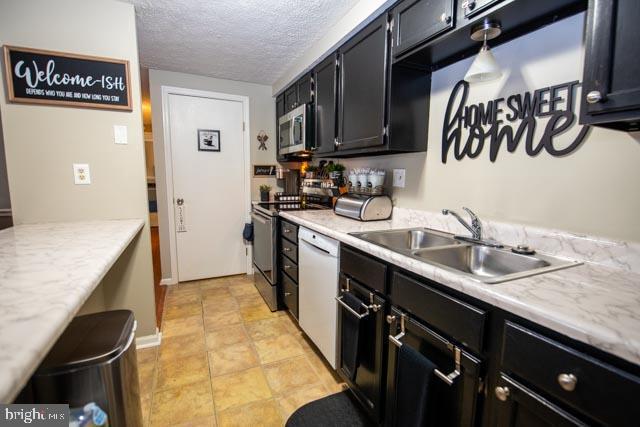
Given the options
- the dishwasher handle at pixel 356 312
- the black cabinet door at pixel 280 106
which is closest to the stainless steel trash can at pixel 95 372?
the dishwasher handle at pixel 356 312

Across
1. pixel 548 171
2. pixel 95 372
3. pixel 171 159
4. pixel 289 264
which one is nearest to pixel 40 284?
pixel 95 372

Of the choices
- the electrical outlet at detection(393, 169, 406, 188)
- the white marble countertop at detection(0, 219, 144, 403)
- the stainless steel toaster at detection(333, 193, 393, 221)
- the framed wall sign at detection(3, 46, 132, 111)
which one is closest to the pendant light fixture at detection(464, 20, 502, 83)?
the electrical outlet at detection(393, 169, 406, 188)

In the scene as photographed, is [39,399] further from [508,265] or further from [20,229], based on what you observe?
[508,265]

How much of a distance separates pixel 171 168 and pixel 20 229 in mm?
1659

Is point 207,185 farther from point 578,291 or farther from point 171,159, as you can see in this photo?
point 578,291

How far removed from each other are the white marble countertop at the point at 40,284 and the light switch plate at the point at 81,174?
0.45 metres

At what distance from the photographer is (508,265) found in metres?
1.27

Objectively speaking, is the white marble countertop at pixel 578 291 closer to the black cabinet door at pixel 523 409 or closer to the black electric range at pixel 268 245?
the black cabinet door at pixel 523 409

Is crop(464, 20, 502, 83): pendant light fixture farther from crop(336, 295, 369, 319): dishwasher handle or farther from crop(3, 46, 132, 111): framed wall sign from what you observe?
crop(3, 46, 132, 111): framed wall sign

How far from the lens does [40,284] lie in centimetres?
77

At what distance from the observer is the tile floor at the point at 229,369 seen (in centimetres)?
154

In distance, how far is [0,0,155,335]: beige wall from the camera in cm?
A: 172

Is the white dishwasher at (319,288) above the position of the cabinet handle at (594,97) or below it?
below

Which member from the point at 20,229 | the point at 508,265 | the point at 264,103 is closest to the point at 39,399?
the point at 20,229
